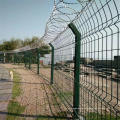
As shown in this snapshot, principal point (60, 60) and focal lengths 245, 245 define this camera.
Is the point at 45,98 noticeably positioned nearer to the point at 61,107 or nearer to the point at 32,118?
the point at 61,107

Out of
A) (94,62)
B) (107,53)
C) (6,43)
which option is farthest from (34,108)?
(6,43)

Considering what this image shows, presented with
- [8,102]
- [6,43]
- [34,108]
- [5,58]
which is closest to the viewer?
[34,108]

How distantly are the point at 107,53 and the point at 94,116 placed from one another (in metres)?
1.95

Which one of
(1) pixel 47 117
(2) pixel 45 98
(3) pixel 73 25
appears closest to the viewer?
(3) pixel 73 25

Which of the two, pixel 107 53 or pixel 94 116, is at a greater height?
pixel 107 53

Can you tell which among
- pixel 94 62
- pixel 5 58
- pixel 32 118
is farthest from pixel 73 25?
pixel 5 58

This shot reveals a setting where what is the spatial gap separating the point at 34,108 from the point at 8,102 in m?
0.96

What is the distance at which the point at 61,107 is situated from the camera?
18.9 feet

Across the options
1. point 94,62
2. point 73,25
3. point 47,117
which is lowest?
point 47,117

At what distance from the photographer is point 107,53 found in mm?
2449

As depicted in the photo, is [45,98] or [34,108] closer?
[34,108]

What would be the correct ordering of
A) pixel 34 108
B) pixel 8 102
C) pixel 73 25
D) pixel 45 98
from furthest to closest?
pixel 45 98, pixel 8 102, pixel 34 108, pixel 73 25

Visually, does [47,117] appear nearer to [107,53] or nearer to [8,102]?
[8,102]

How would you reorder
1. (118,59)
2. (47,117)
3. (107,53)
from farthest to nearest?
1. (47,117)
2. (107,53)
3. (118,59)
